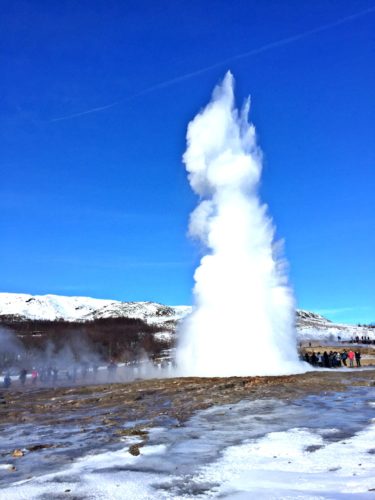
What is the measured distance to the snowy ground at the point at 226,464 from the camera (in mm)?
6820

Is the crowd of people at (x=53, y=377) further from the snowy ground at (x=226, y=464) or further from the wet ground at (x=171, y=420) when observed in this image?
the snowy ground at (x=226, y=464)

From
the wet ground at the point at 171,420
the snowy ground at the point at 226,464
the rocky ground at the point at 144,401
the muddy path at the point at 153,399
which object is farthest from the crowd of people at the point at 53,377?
the snowy ground at the point at 226,464

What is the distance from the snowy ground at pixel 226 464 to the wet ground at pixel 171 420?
0.05 meters

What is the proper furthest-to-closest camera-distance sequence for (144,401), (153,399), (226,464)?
1. (153,399)
2. (144,401)
3. (226,464)

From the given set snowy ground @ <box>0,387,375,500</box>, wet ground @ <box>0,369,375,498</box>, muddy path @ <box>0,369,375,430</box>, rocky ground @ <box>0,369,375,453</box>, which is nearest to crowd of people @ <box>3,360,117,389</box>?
muddy path @ <box>0,369,375,430</box>

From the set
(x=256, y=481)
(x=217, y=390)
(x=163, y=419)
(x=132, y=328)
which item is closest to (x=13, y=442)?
(x=163, y=419)

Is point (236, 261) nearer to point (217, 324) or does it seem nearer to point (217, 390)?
point (217, 324)

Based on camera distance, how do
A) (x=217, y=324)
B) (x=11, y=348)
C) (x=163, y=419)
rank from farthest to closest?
(x=11, y=348), (x=217, y=324), (x=163, y=419)

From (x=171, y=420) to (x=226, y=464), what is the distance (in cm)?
570

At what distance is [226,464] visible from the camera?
8367 millimetres

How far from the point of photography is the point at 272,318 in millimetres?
33469

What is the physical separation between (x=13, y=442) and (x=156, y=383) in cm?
1463

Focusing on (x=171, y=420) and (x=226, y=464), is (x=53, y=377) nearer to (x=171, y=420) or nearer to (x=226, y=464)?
(x=171, y=420)

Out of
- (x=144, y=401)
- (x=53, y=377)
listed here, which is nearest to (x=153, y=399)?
(x=144, y=401)
